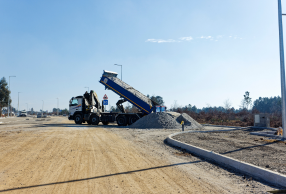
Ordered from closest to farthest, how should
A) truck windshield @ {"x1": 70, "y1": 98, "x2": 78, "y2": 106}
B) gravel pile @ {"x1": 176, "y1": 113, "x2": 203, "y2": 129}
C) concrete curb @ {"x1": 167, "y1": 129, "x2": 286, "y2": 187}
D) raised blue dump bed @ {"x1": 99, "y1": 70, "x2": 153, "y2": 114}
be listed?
concrete curb @ {"x1": 167, "y1": 129, "x2": 286, "y2": 187}
gravel pile @ {"x1": 176, "y1": 113, "x2": 203, "y2": 129}
raised blue dump bed @ {"x1": 99, "y1": 70, "x2": 153, "y2": 114}
truck windshield @ {"x1": 70, "y1": 98, "x2": 78, "y2": 106}

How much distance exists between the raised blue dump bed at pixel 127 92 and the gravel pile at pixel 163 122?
1.32m

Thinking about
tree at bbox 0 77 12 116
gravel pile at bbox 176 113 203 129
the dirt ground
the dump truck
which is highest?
tree at bbox 0 77 12 116

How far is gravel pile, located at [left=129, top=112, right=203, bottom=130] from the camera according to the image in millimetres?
20216

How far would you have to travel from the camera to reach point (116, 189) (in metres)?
4.57

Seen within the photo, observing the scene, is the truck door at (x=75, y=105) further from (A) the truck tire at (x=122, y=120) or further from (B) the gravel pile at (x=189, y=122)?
(B) the gravel pile at (x=189, y=122)

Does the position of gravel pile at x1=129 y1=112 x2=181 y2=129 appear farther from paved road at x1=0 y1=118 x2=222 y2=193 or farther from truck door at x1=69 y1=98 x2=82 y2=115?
paved road at x1=0 y1=118 x2=222 y2=193

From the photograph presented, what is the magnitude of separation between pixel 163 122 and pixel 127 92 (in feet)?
17.6

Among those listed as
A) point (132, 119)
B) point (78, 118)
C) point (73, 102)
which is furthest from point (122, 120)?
point (73, 102)

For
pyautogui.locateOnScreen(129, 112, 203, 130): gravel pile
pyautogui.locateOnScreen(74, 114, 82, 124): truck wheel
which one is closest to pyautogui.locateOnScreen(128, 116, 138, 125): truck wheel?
pyautogui.locateOnScreen(129, 112, 203, 130): gravel pile

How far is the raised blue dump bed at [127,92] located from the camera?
2230 cm

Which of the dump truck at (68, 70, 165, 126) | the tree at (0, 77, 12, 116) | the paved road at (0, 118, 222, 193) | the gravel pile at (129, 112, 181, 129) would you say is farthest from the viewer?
the tree at (0, 77, 12, 116)

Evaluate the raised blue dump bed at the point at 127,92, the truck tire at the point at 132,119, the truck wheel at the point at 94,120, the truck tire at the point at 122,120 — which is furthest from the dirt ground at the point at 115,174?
the truck wheel at the point at 94,120

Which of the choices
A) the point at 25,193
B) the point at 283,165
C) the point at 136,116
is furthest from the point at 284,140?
the point at 136,116

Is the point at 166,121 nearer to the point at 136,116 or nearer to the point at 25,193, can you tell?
the point at 136,116
